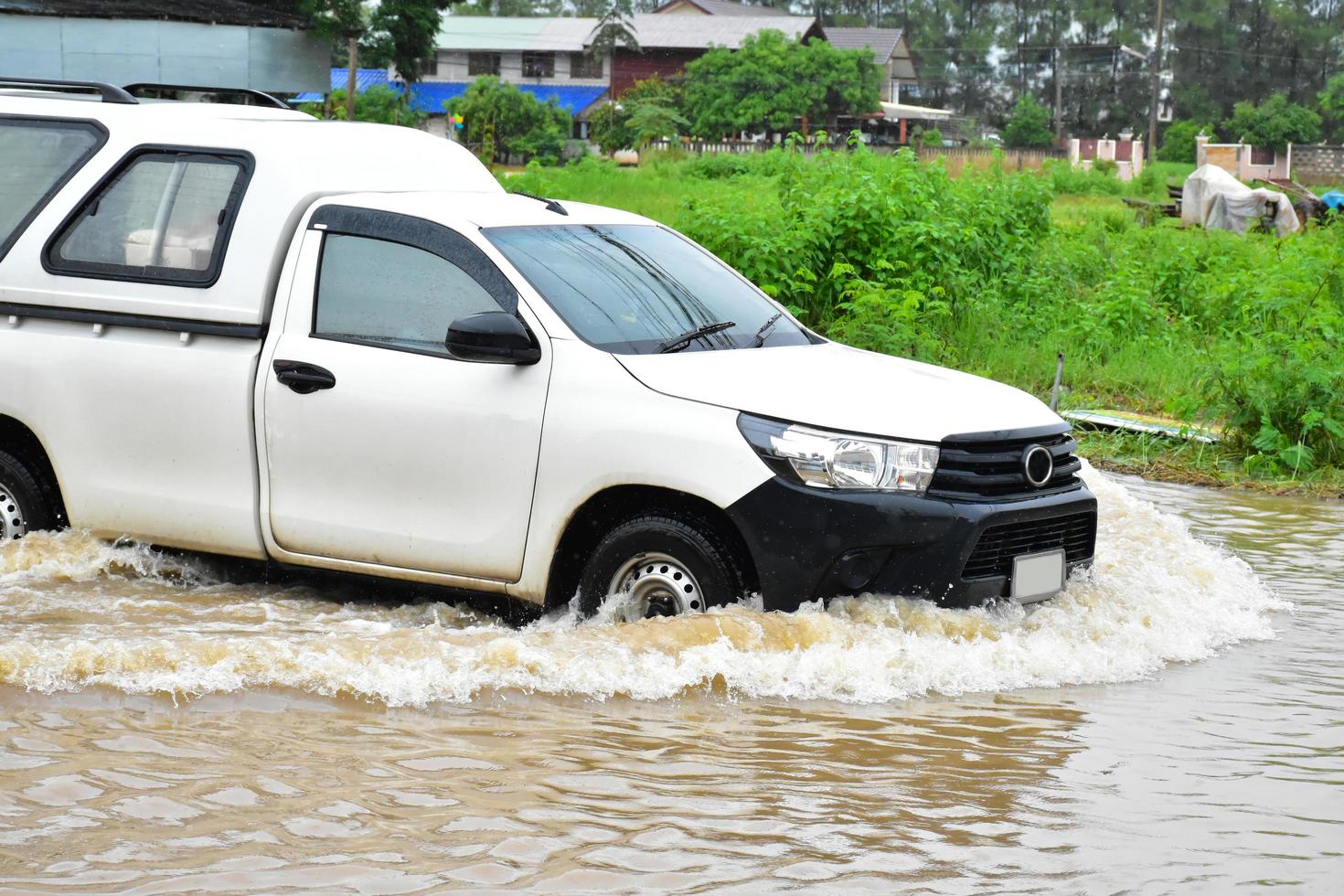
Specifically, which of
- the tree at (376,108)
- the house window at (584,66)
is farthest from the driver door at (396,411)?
the house window at (584,66)

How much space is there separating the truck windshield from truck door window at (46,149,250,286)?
48.2 inches

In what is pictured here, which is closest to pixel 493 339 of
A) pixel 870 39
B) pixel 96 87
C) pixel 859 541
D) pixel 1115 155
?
pixel 859 541

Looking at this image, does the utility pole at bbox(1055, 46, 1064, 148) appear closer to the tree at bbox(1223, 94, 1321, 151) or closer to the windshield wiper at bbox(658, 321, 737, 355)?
the tree at bbox(1223, 94, 1321, 151)

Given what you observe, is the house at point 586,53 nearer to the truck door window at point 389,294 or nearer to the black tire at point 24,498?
the black tire at point 24,498

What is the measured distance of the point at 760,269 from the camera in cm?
1431

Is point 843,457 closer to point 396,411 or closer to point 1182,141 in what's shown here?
point 396,411

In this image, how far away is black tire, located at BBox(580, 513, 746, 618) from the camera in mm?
5898

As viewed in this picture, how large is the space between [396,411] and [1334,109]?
82.0m

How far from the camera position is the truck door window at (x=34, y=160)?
7.38 meters

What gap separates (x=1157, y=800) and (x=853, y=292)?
9.38 m

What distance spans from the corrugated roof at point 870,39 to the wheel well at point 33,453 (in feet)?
270

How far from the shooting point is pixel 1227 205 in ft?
94.8

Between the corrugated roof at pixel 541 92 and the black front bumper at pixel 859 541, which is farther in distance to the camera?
the corrugated roof at pixel 541 92

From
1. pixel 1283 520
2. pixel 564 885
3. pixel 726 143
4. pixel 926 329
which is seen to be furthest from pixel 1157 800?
pixel 726 143
